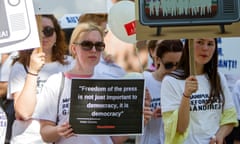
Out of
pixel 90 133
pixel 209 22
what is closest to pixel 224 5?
pixel 209 22

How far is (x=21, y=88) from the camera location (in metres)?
3.75

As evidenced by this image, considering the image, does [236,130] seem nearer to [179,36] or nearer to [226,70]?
[226,70]

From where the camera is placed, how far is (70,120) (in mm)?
3424

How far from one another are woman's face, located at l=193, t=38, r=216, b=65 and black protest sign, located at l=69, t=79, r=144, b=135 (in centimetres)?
39

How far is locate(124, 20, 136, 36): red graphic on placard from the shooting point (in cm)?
356

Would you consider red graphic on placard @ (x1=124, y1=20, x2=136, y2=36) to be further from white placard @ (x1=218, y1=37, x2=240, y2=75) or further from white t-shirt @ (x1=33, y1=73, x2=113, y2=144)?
white placard @ (x1=218, y1=37, x2=240, y2=75)

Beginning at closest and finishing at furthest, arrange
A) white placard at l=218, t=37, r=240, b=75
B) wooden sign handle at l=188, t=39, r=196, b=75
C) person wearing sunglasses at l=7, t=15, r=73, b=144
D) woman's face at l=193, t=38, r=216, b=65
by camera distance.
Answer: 1. wooden sign handle at l=188, t=39, r=196, b=75
2. woman's face at l=193, t=38, r=216, b=65
3. person wearing sunglasses at l=7, t=15, r=73, b=144
4. white placard at l=218, t=37, r=240, b=75

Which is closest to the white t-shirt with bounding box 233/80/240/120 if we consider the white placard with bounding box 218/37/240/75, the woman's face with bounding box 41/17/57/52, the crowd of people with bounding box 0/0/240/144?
the white placard with bounding box 218/37/240/75

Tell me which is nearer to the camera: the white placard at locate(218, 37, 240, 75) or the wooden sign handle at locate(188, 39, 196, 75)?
the wooden sign handle at locate(188, 39, 196, 75)

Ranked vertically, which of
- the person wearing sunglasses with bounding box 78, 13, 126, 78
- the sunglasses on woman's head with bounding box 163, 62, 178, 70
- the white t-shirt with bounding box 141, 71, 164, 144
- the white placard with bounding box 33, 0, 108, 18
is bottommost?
the white t-shirt with bounding box 141, 71, 164, 144

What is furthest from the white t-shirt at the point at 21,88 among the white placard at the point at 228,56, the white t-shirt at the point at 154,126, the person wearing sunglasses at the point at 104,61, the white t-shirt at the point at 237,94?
the white t-shirt at the point at 237,94

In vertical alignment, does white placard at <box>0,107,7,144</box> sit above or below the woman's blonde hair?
below

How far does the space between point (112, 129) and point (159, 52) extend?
0.69 meters

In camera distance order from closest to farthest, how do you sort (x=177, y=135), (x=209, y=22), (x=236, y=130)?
(x=209, y=22) < (x=177, y=135) < (x=236, y=130)
